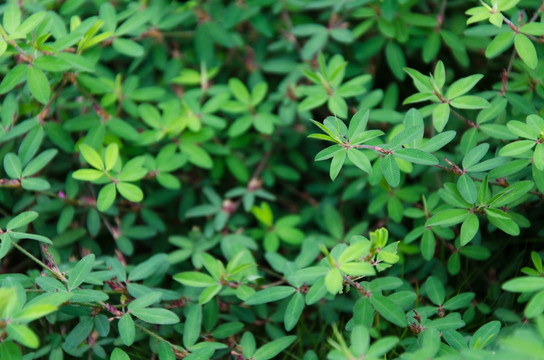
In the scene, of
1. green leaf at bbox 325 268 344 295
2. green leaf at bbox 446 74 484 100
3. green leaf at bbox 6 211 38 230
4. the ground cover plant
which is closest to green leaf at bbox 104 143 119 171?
the ground cover plant

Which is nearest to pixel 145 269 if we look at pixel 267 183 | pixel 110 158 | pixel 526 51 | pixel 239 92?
pixel 110 158

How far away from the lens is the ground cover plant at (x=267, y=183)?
1953mm

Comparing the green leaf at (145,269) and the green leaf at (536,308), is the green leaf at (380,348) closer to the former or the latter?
the green leaf at (536,308)

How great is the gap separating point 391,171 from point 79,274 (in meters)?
1.15

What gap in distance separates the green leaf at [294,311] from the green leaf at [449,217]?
1.76 feet

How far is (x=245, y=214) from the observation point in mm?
2852

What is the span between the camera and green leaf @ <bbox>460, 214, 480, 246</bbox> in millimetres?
1933

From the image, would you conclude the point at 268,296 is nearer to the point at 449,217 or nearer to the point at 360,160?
the point at 360,160

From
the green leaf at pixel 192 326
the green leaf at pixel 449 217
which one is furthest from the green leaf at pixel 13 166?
the green leaf at pixel 449 217

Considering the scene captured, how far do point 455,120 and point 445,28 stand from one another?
1.63 ft

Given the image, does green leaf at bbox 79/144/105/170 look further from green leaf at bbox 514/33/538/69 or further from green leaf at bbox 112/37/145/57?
green leaf at bbox 514/33/538/69

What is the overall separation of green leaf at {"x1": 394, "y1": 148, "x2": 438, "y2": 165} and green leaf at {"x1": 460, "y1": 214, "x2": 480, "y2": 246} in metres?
0.26

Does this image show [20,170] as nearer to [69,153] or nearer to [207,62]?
[69,153]

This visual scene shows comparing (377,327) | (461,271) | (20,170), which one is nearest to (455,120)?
(461,271)
